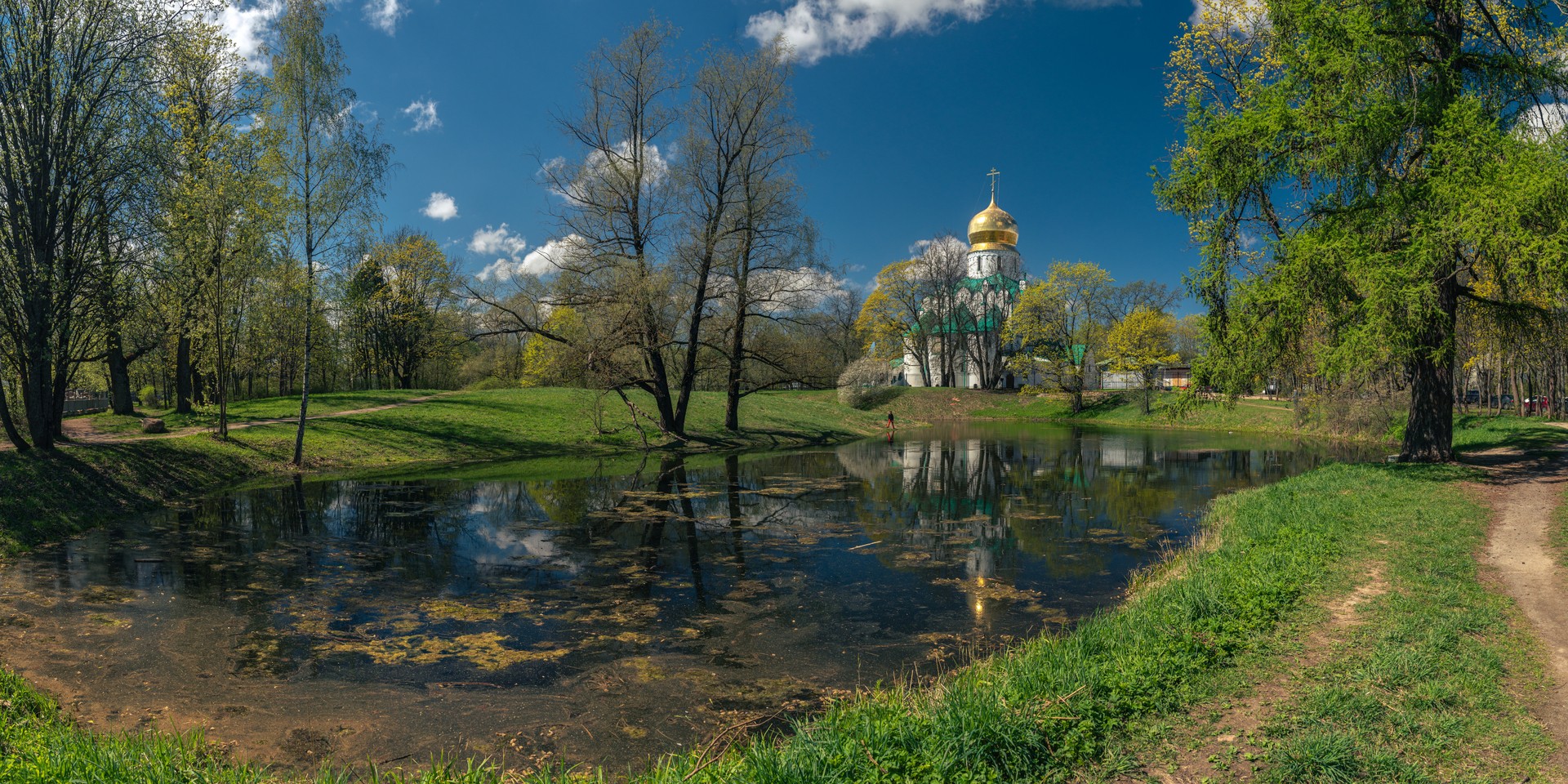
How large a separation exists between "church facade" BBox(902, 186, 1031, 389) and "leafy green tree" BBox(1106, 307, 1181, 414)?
1042cm

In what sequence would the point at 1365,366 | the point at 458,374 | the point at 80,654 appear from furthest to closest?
the point at 458,374, the point at 1365,366, the point at 80,654

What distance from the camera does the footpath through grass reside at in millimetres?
4129

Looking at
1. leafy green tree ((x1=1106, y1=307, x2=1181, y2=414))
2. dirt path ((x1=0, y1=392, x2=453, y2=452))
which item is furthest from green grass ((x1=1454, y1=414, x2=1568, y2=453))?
dirt path ((x1=0, y1=392, x2=453, y2=452))

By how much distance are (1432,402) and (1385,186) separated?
4825 mm

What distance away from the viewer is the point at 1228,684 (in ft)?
17.8

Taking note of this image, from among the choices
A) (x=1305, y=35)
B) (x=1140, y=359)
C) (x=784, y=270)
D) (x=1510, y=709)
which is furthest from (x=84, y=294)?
(x=1140, y=359)

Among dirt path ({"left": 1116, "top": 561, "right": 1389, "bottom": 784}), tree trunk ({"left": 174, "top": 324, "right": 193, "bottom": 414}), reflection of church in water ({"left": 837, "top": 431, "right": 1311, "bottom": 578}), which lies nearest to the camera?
dirt path ({"left": 1116, "top": 561, "right": 1389, "bottom": 784})

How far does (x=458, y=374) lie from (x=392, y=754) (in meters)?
56.7

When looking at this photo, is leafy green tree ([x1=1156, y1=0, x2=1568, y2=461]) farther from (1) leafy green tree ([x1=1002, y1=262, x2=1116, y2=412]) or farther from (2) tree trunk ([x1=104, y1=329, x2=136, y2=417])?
(1) leafy green tree ([x1=1002, y1=262, x2=1116, y2=412])

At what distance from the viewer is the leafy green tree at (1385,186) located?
502 inches

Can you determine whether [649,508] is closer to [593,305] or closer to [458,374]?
[593,305]

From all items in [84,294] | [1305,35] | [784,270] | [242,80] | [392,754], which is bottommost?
[392,754]

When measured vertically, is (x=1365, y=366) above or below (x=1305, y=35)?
below

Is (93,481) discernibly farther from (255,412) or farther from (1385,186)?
(1385,186)
